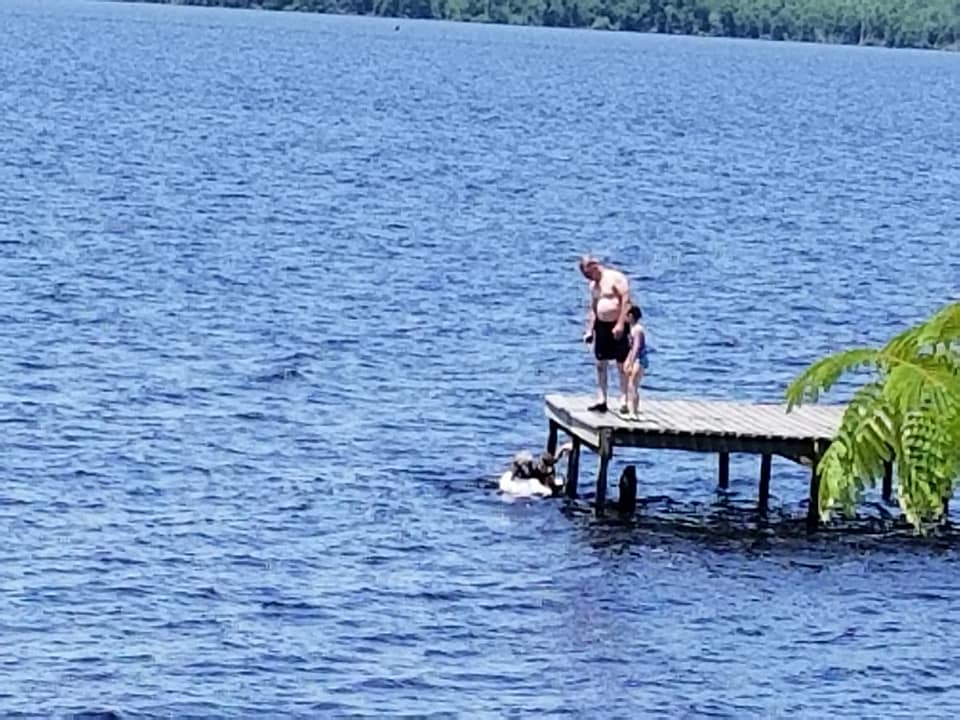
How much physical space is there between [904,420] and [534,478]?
66.5 feet

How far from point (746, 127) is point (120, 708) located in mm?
106268

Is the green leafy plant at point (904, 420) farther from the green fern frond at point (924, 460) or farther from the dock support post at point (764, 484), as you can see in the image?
the dock support post at point (764, 484)

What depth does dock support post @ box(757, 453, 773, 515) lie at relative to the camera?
27781 mm

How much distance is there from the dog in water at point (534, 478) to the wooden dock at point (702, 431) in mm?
172

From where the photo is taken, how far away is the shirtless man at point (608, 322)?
1082 inches

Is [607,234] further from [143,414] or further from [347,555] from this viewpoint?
[347,555]

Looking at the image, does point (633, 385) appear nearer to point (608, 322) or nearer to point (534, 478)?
point (608, 322)

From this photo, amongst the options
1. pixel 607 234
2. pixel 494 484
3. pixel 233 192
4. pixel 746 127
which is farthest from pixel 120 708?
pixel 746 127

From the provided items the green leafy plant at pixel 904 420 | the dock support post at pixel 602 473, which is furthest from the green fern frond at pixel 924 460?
the dock support post at pixel 602 473

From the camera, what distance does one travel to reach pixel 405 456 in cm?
3094

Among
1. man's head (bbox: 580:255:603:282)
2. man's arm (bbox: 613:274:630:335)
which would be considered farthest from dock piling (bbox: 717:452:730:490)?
man's head (bbox: 580:255:603:282)

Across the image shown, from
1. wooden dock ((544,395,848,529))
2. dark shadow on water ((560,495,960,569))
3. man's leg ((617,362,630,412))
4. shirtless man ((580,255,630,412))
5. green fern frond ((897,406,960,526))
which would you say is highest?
green fern frond ((897,406,960,526))

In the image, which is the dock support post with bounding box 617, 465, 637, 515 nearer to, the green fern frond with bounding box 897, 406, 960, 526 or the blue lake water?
the blue lake water

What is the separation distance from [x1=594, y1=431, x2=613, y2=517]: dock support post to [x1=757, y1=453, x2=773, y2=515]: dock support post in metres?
1.71
